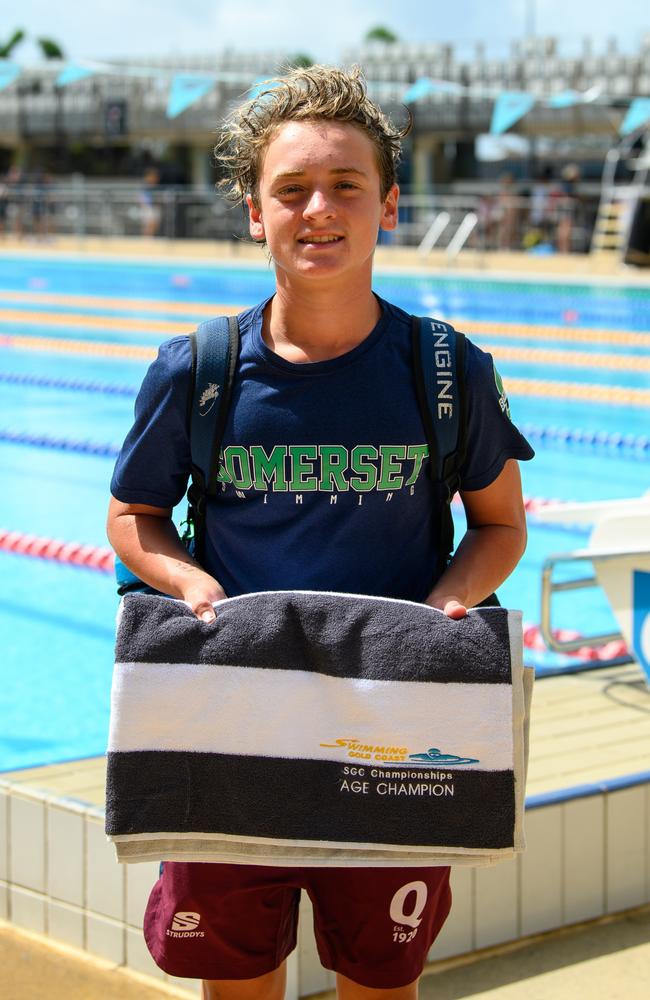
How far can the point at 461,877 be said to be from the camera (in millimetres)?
2553

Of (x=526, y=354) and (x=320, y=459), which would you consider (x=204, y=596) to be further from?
(x=526, y=354)

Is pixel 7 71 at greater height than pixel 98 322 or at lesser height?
greater

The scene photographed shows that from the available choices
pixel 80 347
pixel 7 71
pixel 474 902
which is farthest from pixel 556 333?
pixel 474 902

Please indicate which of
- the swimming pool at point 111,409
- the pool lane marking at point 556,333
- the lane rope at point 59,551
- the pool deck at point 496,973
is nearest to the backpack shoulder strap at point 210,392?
the pool deck at point 496,973

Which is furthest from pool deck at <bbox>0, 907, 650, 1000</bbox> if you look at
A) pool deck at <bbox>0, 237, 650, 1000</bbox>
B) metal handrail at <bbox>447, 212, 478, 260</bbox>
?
metal handrail at <bbox>447, 212, 478, 260</bbox>

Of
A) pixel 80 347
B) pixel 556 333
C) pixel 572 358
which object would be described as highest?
pixel 556 333

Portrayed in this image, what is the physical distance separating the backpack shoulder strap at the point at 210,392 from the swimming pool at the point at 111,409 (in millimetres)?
2276

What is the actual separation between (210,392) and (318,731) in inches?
17.5

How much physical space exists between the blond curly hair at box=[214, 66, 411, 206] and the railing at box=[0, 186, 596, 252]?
18095 mm

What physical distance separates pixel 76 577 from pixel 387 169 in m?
4.70

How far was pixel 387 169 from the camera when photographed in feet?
5.88

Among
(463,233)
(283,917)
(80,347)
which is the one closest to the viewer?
(283,917)

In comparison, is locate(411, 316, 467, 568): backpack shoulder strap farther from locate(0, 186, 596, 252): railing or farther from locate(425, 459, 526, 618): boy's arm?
locate(0, 186, 596, 252): railing

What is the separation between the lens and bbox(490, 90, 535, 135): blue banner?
19.0 meters
